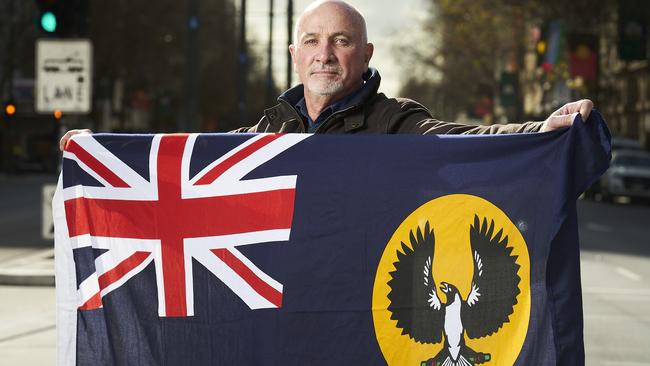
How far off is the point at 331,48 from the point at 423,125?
46 cm

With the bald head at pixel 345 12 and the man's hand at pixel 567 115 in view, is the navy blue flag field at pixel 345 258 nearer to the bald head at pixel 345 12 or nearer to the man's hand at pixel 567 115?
the man's hand at pixel 567 115

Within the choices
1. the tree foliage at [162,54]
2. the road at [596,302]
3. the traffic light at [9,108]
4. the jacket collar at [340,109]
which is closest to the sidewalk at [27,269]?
the road at [596,302]

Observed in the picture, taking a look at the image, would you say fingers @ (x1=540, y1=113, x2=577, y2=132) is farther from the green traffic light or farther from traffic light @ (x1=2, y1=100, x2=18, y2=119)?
traffic light @ (x1=2, y1=100, x2=18, y2=119)

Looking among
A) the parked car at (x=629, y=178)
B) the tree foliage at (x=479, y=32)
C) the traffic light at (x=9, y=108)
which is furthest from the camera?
the tree foliage at (x=479, y=32)

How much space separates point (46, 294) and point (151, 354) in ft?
28.7

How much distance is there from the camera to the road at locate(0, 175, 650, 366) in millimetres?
10039

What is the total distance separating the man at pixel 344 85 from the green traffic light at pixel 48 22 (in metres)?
11.9

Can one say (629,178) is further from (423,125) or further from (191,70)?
(423,125)

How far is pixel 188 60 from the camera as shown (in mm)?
40219

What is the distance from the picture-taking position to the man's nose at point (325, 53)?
551 centimetres


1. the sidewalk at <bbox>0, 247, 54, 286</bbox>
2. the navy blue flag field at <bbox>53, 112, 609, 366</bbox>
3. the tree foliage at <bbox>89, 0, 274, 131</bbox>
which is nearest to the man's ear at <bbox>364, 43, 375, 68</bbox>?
the navy blue flag field at <bbox>53, 112, 609, 366</bbox>

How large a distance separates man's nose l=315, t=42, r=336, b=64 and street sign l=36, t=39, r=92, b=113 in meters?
12.1

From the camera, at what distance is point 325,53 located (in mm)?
5508

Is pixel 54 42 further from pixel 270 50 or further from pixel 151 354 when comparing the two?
pixel 270 50
